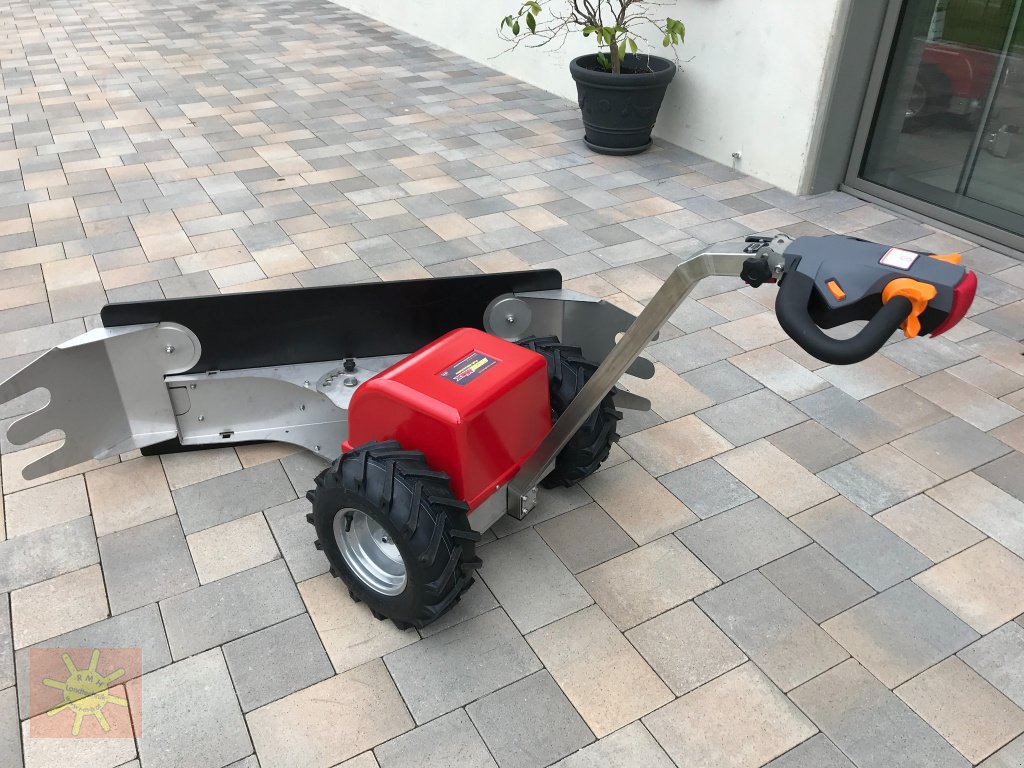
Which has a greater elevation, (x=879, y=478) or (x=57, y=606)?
(x=879, y=478)

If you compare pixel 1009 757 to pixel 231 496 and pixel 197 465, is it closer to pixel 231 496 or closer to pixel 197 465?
pixel 231 496

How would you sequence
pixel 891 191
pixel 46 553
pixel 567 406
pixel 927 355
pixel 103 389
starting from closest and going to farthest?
pixel 567 406, pixel 46 553, pixel 103 389, pixel 927 355, pixel 891 191

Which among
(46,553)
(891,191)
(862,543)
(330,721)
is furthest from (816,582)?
(891,191)

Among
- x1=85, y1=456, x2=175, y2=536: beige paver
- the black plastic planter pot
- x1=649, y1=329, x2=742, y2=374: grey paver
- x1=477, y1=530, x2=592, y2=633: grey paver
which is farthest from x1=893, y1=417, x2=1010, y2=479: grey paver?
the black plastic planter pot

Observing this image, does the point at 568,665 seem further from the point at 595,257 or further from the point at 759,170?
the point at 759,170

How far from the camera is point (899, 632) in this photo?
7.91 feet

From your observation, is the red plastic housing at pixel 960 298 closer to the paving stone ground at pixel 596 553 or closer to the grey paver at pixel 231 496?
the paving stone ground at pixel 596 553

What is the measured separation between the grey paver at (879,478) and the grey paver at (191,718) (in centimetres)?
202

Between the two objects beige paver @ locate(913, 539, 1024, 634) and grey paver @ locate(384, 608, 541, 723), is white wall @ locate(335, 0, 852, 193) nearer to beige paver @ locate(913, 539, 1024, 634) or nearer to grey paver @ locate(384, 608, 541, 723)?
beige paver @ locate(913, 539, 1024, 634)

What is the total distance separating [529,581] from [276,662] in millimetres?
740

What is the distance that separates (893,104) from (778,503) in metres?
3.30

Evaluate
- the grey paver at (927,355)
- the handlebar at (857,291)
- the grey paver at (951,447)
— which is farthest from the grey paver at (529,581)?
the grey paver at (927,355)

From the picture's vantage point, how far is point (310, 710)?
2.18m

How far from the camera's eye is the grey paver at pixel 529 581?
2461 millimetres
